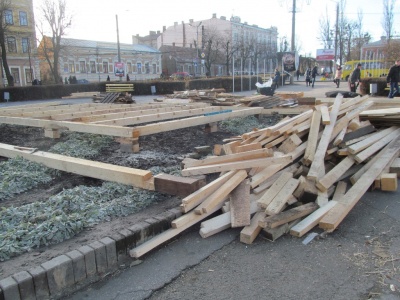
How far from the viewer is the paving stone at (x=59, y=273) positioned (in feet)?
9.15

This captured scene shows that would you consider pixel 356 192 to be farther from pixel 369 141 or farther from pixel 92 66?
pixel 92 66

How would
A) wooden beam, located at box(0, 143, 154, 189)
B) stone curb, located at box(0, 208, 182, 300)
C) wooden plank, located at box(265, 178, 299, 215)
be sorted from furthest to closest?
1. wooden beam, located at box(0, 143, 154, 189)
2. wooden plank, located at box(265, 178, 299, 215)
3. stone curb, located at box(0, 208, 182, 300)

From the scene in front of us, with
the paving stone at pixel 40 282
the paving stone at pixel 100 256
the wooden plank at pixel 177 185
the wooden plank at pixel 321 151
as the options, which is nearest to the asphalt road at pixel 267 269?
the paving stone at pixel 100 256

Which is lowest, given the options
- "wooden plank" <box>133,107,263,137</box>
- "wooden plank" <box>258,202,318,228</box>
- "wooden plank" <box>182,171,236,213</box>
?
"wooden plank" <box>258,202,318,228</box>

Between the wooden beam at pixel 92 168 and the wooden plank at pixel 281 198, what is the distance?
1.45 meters

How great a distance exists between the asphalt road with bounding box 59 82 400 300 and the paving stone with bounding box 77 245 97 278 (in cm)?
12

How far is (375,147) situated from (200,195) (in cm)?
344

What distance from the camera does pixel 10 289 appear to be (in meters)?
2.56

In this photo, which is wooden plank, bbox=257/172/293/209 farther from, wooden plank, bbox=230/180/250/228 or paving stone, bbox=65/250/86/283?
paving stone, bbox=65/250/86/283

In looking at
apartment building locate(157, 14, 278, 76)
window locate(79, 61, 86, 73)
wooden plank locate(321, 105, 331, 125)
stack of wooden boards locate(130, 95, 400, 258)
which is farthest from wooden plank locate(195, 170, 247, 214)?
window locate(79, 61, 86, 73)

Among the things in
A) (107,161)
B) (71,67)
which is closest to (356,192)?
(107,161)

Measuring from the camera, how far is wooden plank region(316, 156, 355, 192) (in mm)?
4492

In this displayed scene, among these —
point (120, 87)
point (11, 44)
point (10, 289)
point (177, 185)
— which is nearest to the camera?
point (10, 289)

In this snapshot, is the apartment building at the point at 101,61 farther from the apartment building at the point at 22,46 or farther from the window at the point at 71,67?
the apartment building at the point at 22,46
